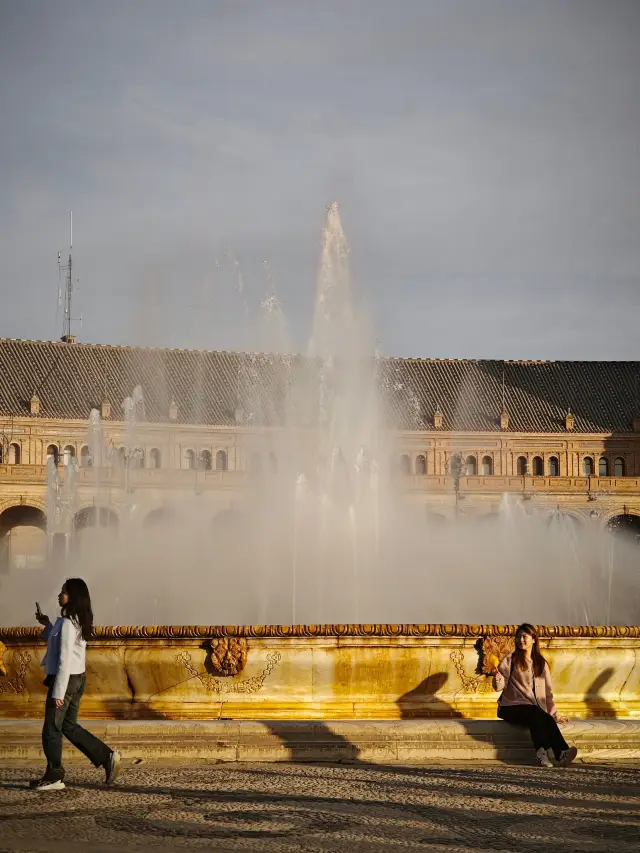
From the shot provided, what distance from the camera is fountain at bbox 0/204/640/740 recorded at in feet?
34.9

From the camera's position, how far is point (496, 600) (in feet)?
74.2

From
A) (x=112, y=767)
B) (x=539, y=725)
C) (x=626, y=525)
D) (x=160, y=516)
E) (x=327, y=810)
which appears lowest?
(x=327, y=810)

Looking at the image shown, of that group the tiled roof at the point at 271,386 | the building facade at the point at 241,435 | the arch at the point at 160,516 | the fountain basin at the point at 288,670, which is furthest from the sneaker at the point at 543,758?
the tiled roof at the point at 271,386

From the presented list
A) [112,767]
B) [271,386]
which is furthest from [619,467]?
[112,767]

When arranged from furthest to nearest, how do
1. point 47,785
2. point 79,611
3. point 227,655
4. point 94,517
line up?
point 94,517
point 227,655
point 79,611
point 47,785

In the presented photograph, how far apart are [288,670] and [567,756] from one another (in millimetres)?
2471

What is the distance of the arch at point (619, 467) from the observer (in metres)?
76.1

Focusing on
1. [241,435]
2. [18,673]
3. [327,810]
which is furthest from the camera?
[241,435]

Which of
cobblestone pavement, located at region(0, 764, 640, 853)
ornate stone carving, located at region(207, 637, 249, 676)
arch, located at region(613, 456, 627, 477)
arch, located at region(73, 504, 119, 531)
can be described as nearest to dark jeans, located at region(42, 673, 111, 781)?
cobblestone pavement, located at region(0, 764, 640, 853)

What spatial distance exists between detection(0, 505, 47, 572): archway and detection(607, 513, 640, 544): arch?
3015cm

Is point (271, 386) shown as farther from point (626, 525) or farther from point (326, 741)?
point (326, 741)

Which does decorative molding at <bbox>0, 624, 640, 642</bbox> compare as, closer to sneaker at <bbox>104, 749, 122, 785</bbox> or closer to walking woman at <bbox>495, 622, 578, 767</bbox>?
walking woman at <bbox>495, 622, 578, 767</bbox>

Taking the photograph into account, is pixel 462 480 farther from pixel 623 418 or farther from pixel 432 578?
pixel 432 578

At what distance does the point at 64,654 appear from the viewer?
8.66 m
